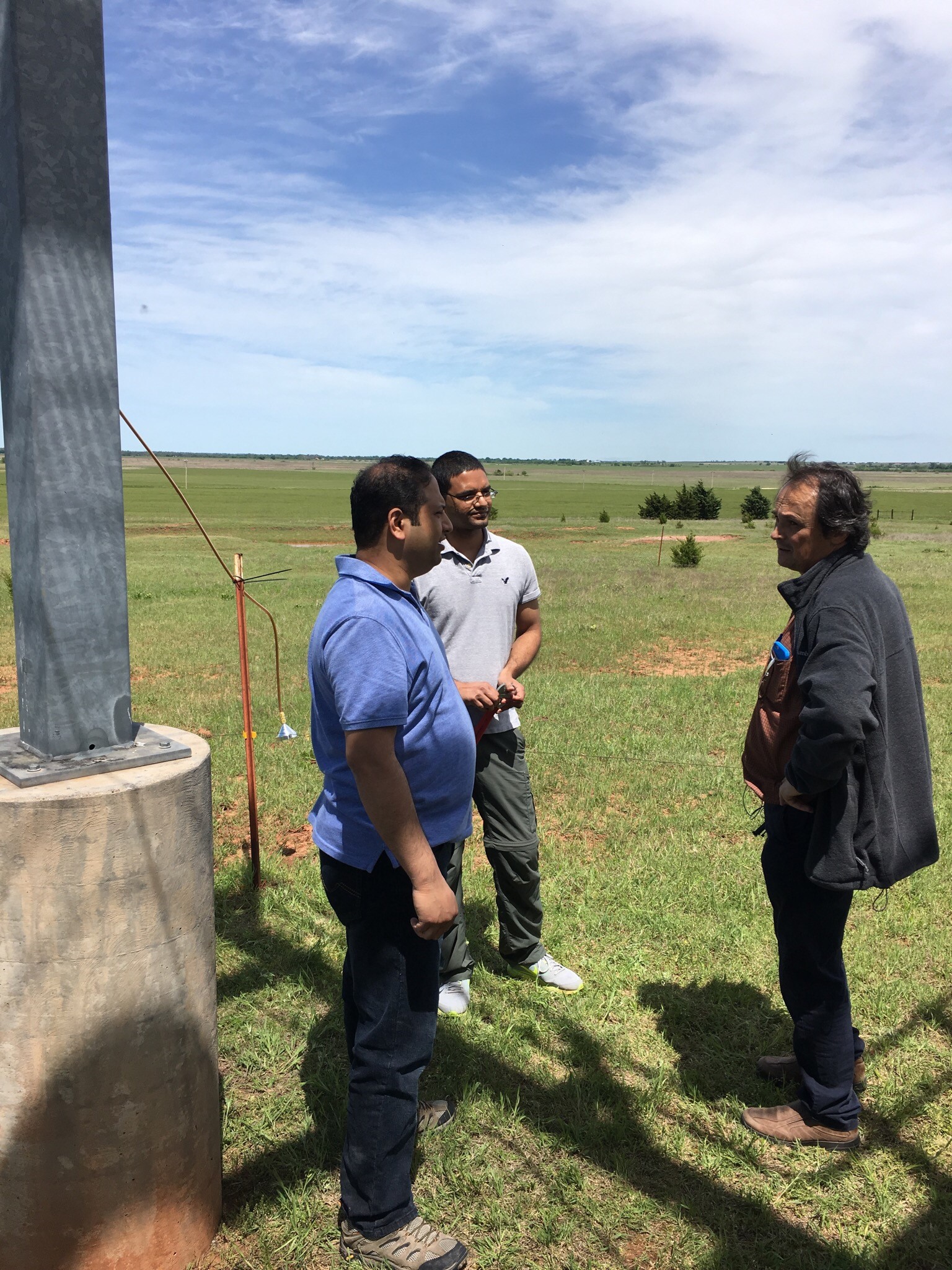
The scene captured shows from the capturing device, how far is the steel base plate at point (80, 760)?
2078 mm

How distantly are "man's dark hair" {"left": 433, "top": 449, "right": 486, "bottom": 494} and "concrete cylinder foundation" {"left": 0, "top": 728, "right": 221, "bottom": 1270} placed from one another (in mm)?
1793

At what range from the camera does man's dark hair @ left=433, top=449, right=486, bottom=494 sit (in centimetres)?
367

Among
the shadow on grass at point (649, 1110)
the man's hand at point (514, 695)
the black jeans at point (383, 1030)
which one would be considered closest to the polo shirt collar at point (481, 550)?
the man's hand at point (514, 695)

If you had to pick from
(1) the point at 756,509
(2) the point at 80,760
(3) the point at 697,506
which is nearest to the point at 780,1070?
(2) the point at 80,760

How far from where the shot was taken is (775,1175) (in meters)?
2.89

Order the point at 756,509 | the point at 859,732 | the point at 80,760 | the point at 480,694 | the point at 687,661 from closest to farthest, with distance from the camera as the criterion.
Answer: the point at 80,760
the point at 859,732
the point at 480,694
the point at 687,661
the point at 756,509

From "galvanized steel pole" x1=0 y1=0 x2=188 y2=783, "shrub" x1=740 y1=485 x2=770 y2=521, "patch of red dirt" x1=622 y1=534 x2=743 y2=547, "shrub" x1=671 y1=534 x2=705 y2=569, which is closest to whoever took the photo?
"galvanized steel pole" x1=0 y1=0 x2=188 y2=783

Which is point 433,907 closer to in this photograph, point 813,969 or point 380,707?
point 380,707

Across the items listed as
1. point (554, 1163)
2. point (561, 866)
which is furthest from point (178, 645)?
point (554, 1163)

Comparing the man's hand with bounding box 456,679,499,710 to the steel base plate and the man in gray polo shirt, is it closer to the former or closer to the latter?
the man in gray polo shirt

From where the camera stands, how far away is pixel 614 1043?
3.58 metres

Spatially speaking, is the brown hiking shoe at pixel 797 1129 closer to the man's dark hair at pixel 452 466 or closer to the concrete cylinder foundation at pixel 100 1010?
the concrete cylinder foundation at pixel 100 1010

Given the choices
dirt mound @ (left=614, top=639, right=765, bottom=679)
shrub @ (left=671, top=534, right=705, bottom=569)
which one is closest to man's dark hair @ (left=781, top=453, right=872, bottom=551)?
dirt mound @ (left=614, top=639, right=765, bottom=679)

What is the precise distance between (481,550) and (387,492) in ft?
4.88
